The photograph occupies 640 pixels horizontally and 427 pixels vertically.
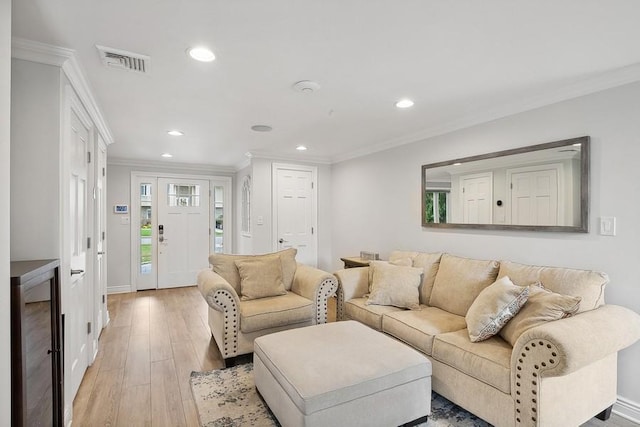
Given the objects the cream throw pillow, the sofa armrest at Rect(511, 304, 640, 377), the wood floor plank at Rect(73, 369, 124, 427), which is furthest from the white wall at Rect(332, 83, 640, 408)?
the wood floor plank at Rect(73, 369, 124, 427)

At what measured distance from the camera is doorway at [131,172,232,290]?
558 centimetres

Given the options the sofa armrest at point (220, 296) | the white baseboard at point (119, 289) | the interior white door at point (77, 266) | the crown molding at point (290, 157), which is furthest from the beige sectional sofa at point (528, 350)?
the white baseboard at point (119, 289)

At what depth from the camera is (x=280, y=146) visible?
4.43 meters

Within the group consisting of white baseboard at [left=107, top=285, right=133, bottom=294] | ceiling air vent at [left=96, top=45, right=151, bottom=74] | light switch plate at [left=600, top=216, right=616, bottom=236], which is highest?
ceiling air vent at [left=96, top=45, right=151, bottom=74]

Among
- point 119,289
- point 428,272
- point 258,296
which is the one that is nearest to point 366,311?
point 428,272

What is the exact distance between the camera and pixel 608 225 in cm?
222

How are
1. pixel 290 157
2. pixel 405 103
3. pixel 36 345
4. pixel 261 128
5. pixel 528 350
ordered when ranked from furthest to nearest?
pixel 290 157, pixel 261 128, pixel 405 103, pixel 528 350, pixel 36 345

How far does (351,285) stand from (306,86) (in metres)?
1.91

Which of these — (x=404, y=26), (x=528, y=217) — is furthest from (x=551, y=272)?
(x=404, y=26)

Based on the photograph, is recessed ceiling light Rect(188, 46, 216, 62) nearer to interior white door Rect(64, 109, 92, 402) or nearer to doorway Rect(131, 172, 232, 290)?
interior white door Rect(64, 109, 92, 402)

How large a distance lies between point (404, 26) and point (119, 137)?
362 centimetres

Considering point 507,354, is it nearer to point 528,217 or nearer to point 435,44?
point 528,217

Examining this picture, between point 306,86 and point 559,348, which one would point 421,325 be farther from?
point 306,86

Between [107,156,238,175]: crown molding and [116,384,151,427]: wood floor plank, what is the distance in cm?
405
